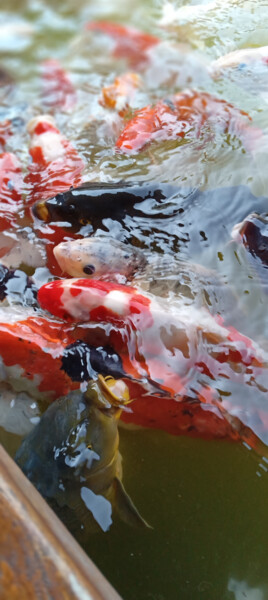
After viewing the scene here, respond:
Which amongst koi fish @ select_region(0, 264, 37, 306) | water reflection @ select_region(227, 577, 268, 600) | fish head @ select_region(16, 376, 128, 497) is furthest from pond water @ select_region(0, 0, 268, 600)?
fish head @ select_region(16, 376, 128, 497)

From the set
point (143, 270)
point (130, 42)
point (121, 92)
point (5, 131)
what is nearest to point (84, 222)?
point (143, 270)

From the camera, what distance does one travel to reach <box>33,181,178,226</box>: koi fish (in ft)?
7.97

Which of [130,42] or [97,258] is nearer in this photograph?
[97,258]

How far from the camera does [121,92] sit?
3652 mm

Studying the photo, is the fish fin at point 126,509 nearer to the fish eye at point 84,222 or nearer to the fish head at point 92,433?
the fish head at point 92,433

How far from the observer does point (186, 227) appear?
2.43 metres

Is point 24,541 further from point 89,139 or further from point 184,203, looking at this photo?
point 89,139

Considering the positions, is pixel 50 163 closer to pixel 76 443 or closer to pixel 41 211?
pixel 41 211

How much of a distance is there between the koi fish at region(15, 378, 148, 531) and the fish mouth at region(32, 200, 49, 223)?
1.14 meters

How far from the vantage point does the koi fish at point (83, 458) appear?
1.58m

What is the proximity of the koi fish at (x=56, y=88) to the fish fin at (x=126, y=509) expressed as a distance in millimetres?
3078

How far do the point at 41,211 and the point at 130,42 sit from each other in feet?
8.97

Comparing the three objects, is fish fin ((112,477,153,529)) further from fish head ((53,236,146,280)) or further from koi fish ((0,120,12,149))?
koi fish ((0,120,12,149))

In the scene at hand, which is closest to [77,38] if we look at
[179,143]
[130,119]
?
[130,119]
